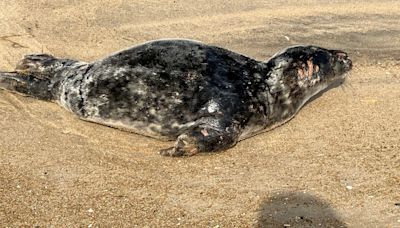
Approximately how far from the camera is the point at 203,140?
4578mm

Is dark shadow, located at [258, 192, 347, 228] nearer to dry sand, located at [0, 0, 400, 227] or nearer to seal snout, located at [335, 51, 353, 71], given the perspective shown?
dry sand, located at [0, 0, 400, 227]

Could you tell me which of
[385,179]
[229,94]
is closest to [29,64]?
[229,94]

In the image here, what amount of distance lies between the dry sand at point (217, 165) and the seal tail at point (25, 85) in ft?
0.27

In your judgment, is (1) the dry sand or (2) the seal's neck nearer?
(1) the dry sand

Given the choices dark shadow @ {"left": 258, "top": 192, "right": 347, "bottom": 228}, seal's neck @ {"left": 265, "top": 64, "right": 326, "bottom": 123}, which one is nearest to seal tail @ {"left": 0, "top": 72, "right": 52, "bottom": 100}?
seal's neck @ {"left": 265, "top": 64, "right": 326, "bottom": 123}

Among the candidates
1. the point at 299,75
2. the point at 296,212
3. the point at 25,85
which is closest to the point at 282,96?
the point at 299,75

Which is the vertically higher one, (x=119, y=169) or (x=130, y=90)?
(x=130, y=90)

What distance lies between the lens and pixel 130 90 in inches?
197

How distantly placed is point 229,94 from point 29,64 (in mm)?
2208

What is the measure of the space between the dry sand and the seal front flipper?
2.6 inches

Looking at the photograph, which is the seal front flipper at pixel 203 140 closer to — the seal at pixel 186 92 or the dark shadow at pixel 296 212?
the seal at pixel 186 92

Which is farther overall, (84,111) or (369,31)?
(369,31)

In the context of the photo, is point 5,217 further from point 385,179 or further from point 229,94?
point 385,179

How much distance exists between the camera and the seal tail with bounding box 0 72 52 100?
18.1ft
